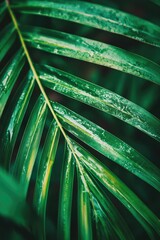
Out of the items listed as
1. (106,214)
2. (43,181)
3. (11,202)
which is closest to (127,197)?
(106,214)

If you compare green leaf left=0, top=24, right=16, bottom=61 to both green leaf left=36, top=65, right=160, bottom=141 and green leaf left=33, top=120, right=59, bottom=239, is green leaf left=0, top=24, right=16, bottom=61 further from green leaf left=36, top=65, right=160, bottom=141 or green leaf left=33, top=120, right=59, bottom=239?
green leaf left=33, top=120, right=59, bottom=239

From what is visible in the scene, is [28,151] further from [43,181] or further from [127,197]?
[127,197]

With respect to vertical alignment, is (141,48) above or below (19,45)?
above

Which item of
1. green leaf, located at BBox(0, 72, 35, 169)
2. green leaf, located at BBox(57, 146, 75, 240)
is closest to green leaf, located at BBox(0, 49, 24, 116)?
green leaf, located at BBox(0, 72, 35, 169)

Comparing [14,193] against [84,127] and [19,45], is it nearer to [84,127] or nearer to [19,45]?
[84,127]

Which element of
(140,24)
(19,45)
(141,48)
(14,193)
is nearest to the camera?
(14,193)

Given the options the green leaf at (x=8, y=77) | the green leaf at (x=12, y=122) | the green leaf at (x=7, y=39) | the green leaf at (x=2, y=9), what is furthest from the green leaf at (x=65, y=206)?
the green leaf at (x=2, y=9)

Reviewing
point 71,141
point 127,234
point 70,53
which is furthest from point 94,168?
point 70,53
